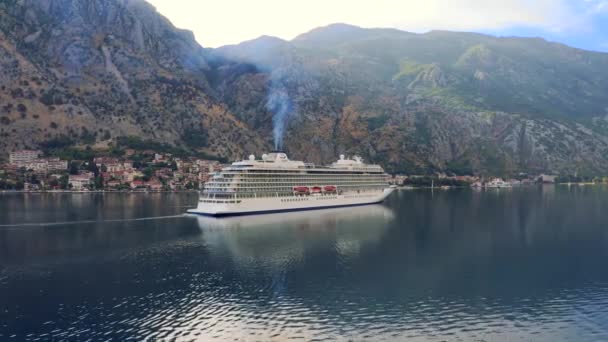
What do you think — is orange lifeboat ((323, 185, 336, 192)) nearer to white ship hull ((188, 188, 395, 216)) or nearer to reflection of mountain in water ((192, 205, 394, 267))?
white ship hull ((188, 188, 395, 216))

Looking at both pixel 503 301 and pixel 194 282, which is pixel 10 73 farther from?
pixel 503 301

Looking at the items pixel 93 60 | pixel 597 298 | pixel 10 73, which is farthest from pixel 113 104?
pixel 597 298

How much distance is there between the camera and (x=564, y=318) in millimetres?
30391

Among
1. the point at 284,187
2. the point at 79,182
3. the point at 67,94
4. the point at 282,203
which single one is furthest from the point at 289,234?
the point at 67,94

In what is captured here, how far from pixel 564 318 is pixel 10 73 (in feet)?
629

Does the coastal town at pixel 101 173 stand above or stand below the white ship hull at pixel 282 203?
above

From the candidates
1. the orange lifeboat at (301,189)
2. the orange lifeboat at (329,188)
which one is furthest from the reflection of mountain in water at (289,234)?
the orange lifeboat at (329,188)

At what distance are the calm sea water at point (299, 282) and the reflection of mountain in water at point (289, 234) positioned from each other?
225 millimetres

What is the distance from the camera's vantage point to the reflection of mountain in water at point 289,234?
49.4 metres

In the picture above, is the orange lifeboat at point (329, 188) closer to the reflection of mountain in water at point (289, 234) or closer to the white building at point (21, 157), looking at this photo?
the reflection of mountain in water at point (289, 234)

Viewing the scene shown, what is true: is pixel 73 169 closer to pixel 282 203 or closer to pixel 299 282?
Result: pixel 282 203

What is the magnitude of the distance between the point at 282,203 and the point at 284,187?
3252 millimetres

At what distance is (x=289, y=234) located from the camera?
201 feet

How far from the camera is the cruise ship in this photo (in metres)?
80.1
